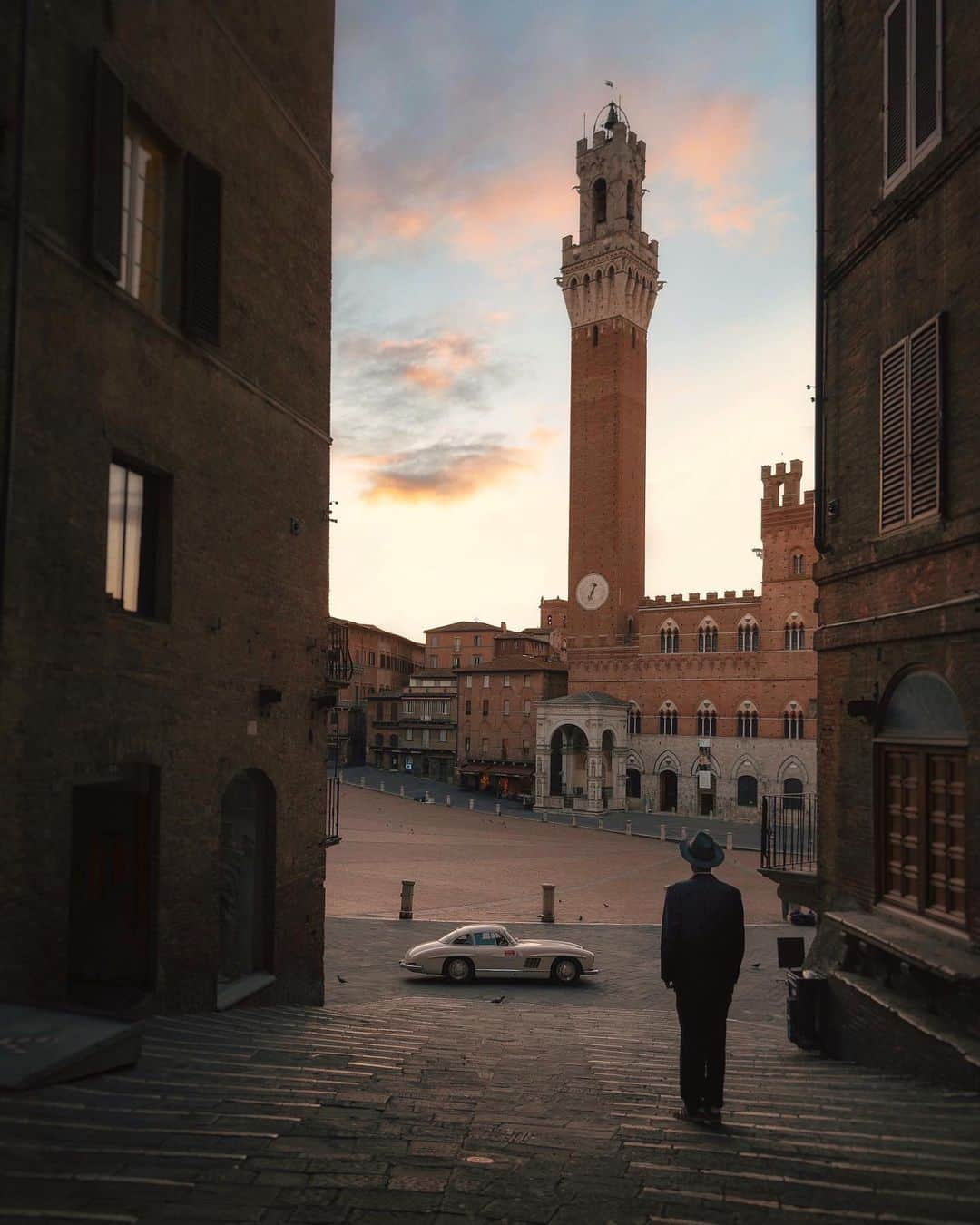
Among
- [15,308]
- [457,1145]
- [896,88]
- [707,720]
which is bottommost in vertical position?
[457,1145]

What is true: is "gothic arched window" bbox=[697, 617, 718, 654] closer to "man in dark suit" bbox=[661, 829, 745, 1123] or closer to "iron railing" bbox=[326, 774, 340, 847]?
"iron railing" bbox=[326, 774, 340, 847]

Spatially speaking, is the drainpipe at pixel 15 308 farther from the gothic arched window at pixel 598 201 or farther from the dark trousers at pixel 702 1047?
the gothic arched window at pixel 598 201

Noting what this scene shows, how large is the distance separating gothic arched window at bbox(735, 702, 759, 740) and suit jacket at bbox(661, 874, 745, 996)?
4920 cm

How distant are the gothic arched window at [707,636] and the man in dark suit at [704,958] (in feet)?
167

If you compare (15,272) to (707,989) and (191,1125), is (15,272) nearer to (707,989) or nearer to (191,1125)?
(191,1125)

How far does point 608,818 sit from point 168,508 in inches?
1791

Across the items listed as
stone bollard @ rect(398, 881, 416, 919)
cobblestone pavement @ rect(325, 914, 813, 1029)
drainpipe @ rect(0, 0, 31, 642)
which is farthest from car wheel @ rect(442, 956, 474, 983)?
drainpipe @ rect(0, 0, 31, 642)

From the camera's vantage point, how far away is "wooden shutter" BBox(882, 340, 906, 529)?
9.52 metres

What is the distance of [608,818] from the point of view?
52.6 metres

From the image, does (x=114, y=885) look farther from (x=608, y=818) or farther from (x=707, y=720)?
(x=707, y=720)

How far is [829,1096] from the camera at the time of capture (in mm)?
6715

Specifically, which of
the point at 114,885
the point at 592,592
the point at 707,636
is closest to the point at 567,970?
the point at 114,885

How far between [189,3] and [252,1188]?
1033cm

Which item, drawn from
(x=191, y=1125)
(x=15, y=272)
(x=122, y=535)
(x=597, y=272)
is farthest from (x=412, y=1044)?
(x=597, y=272)
